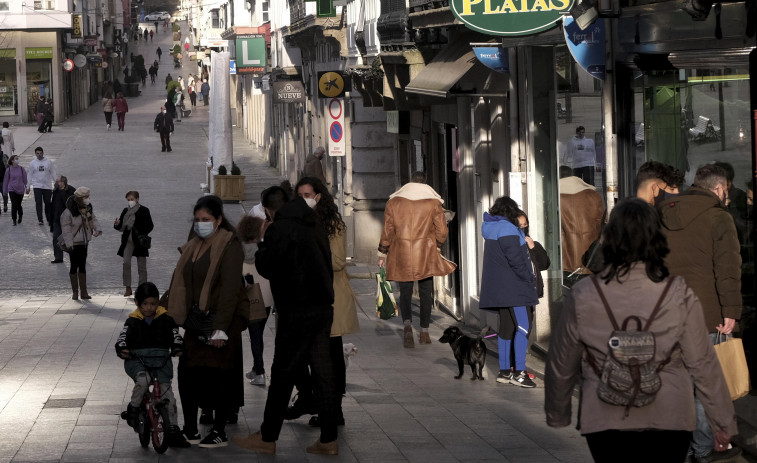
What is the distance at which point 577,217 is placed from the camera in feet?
45.4

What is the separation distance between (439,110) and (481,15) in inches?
283

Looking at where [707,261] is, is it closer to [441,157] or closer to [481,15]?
[481,15]

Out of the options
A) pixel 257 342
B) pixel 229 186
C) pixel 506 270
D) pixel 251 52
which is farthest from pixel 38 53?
pixel 506 270

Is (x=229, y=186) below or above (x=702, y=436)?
above

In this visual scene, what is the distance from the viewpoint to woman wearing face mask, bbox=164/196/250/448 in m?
9.40

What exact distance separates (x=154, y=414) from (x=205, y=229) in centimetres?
122

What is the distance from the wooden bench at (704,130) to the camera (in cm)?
1048

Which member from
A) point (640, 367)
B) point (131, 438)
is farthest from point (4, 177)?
point (640, 367)

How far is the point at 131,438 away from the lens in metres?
9.92

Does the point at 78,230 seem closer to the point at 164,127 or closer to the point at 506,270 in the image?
the point at 506,270

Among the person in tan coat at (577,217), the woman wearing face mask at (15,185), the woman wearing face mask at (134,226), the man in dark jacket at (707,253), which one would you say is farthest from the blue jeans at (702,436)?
the woman wearing face mask at (15,185)

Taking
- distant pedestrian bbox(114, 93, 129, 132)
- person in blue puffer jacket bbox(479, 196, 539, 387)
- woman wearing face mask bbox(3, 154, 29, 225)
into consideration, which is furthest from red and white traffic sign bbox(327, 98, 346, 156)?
distant pedestrian bbox(114, 93, 129, 132)

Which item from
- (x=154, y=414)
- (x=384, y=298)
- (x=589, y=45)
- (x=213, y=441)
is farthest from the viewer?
(x=384, y=298)

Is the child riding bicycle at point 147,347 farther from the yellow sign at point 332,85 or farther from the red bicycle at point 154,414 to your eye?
the yellow sign at point 332,85
